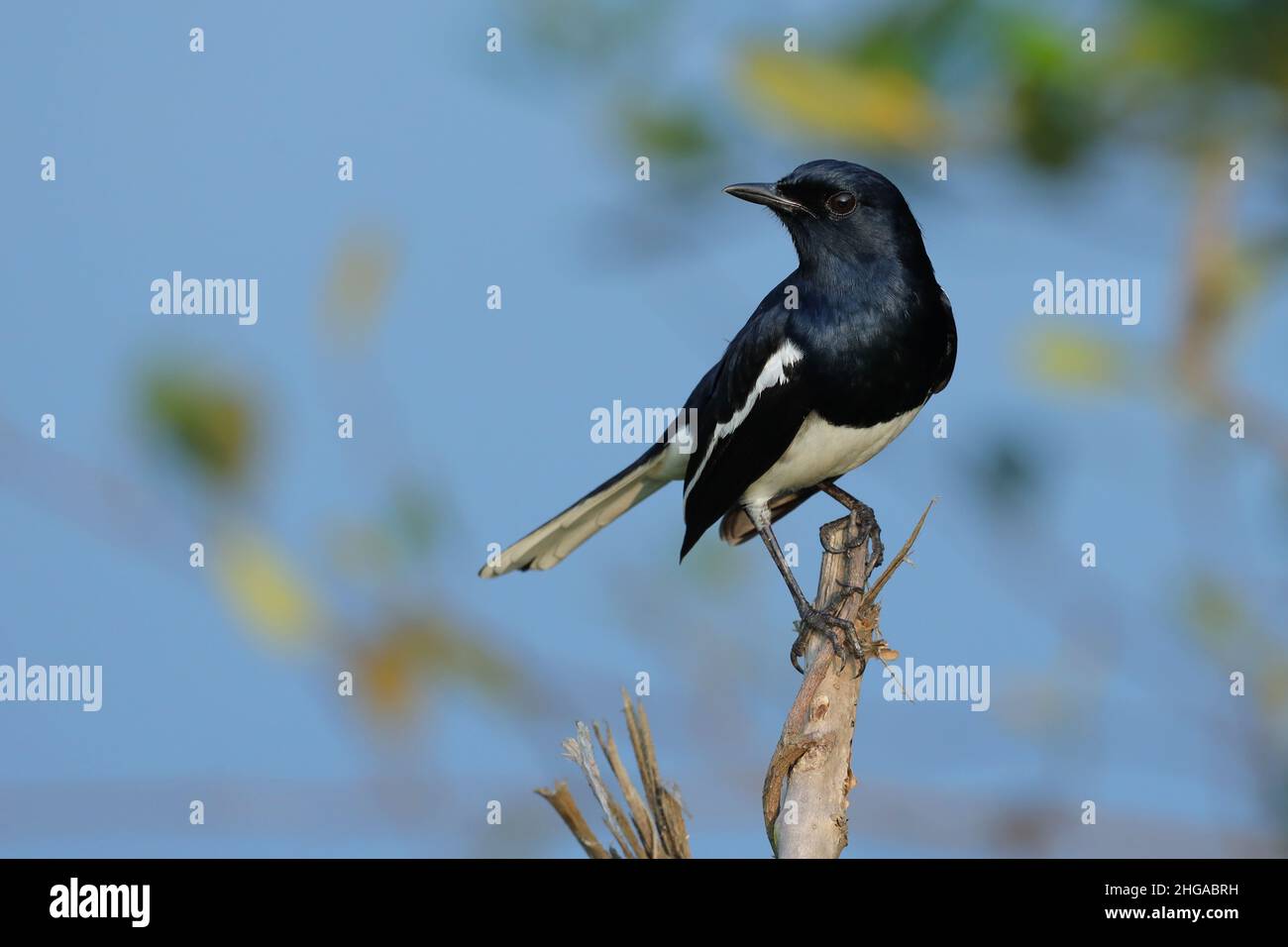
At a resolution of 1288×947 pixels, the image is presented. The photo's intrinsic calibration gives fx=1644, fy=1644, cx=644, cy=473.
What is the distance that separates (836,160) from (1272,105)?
1.15m

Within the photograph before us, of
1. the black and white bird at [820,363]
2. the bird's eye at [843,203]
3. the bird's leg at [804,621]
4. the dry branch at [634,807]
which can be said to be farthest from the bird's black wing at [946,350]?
the dry branch at [634,807]

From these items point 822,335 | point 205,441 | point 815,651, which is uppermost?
point 822,335

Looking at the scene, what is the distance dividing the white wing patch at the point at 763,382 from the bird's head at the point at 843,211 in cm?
26

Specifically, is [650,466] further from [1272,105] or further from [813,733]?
[1272,105]

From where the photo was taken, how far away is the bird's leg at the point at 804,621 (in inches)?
133

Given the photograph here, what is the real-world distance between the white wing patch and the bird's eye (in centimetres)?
36

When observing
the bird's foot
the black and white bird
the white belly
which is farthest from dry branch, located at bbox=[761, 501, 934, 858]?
the white belly

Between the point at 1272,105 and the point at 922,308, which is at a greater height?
the point at 1272,105

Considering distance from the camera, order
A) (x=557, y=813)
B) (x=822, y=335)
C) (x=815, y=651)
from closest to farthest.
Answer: (x=557, y=813)
(x=815, y=651)
(x=822, y=335)

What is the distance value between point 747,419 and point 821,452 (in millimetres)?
209

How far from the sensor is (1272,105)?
428 centimetres

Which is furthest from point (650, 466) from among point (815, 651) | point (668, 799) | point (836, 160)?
point (668, 799)

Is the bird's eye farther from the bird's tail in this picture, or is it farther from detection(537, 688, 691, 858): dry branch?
detection(537, 688, 691, 858): dry branch

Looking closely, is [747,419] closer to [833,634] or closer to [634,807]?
[833,634]
